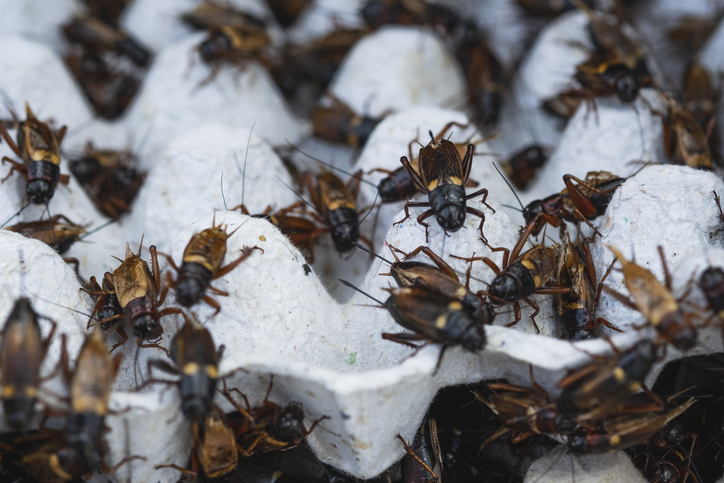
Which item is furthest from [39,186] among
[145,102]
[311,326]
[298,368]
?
[298,368]

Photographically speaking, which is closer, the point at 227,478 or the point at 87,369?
the point at 87,369

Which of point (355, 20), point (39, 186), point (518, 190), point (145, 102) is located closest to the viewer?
point (39, 186)

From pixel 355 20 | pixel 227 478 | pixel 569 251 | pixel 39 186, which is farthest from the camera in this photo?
pixel 355 20

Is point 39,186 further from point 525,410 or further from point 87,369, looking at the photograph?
point 525,410

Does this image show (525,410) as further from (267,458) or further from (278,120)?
(278,120)

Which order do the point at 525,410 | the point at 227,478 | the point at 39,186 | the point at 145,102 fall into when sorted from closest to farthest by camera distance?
the point at 525,410, the point at 227,478, the point at 39,186, the point at 145,102

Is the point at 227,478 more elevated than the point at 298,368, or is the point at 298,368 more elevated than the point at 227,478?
the point at 298,368

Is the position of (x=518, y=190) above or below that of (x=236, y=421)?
above

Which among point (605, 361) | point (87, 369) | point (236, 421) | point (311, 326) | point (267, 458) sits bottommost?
point (267, 458)

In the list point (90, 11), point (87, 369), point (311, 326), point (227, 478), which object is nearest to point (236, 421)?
point (227, 478)
